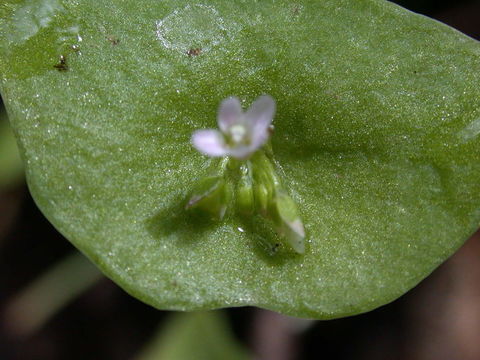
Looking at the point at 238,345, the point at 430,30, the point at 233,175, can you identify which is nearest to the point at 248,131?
the point at 233,175

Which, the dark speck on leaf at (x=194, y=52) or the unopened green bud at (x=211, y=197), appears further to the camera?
the dark speck on leaf at (x=194, y=52)

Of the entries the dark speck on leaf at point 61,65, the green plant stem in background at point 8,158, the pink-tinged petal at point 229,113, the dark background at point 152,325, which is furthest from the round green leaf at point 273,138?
the dark background at point 152,325

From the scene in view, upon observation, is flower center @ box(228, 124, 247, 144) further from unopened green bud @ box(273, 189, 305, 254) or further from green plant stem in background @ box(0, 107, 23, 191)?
green plant stem in background @ box(0, 107, 23, 191)

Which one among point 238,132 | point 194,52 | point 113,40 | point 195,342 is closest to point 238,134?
point 238,132

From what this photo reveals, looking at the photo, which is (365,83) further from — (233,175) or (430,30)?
(233,175)

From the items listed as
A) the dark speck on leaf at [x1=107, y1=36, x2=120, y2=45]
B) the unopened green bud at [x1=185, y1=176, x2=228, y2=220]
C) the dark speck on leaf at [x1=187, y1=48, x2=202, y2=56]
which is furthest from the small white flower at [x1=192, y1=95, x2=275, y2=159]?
the dark speck on leaf at [x1=107, y1=36, x2=120, y2=45]

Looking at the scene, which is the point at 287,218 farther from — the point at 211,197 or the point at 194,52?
the point at 194,52

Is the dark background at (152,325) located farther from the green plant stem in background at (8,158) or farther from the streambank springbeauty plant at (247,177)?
the streambank springbeauty plant at (247,177)
